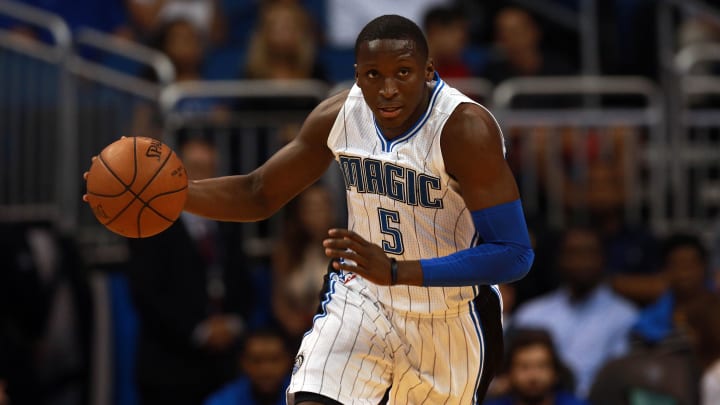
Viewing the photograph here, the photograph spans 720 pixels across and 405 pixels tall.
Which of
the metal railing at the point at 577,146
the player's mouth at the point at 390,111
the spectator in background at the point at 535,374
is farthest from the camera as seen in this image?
the metal railing at the point at 577,146

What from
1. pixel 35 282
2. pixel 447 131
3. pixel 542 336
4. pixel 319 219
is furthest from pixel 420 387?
pixel 35 282

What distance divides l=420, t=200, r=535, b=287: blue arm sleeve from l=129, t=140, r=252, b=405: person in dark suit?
15.4ft

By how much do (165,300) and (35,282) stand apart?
1054 millimetres

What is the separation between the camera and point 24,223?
10125 millimetres

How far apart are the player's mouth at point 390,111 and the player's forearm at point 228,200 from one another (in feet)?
3.02

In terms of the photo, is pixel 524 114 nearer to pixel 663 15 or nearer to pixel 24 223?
pixel 663 15

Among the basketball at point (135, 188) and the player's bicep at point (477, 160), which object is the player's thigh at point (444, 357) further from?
the basketball at point (135, 188)

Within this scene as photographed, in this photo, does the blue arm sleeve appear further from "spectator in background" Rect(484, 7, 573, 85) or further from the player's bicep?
"spectator in background" Rect(484, 7, 573, 85)

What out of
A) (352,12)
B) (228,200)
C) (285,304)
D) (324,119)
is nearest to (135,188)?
(228,200)

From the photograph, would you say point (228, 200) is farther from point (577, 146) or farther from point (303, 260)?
point (577, 146)

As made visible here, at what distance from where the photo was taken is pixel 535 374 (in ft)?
28.0

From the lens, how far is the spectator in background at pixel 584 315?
9.66 m

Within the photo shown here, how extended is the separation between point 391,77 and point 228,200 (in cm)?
112

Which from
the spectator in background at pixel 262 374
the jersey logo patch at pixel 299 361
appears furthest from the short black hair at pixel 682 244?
the jersey logo patch at pixel 299 361
